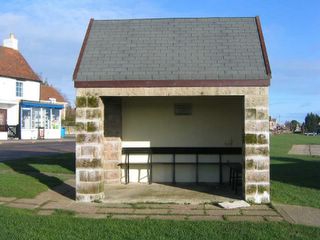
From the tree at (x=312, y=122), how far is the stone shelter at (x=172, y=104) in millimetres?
136526

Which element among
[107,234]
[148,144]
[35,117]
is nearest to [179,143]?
[148,144]

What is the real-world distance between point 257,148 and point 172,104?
362 cm

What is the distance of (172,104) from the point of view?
13.4m

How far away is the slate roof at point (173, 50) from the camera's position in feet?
34.7

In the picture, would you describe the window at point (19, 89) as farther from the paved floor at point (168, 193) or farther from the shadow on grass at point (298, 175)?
the paved floor at point (168, 193)

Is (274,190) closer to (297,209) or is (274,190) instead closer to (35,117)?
(297,209)

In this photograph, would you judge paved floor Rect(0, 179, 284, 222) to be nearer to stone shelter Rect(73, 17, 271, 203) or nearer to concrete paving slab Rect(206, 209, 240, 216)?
concrete paving slab Rect(206, 209, 240, 216)

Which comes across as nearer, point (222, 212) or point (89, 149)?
point (222, 212)

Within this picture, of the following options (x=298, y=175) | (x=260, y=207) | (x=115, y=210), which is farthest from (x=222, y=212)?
(x=298, y=175)

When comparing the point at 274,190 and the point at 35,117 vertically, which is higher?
the point at 35,117

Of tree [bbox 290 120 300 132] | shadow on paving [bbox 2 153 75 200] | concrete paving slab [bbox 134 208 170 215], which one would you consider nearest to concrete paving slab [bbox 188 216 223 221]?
concrete paving slab [bbox 134 208 170 215]

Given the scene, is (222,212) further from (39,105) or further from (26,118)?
(39,105)

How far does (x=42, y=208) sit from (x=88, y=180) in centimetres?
126

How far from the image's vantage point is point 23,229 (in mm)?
7480
